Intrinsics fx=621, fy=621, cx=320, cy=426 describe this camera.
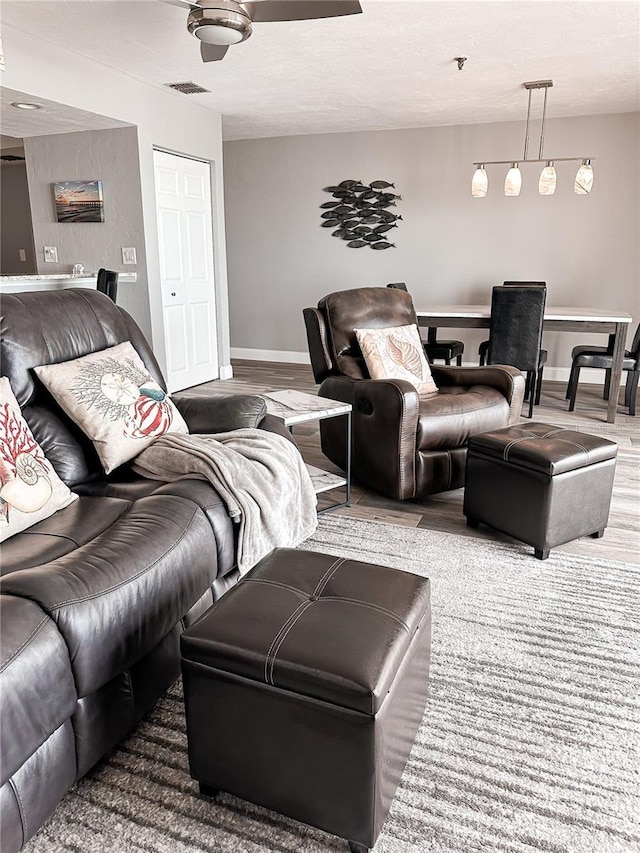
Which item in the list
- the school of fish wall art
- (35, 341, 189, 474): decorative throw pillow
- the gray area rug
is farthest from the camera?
the school of fish wall art

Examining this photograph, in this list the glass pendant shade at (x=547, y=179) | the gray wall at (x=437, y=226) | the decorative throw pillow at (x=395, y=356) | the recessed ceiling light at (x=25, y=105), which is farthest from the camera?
the gray wall at (x=437, y=226)

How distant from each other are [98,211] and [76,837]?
4.66 meters

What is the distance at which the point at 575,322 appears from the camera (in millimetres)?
4734

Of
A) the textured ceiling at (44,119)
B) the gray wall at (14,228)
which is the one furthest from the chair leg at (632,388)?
the gray wall at (14,228)

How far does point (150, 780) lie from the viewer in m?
1.46

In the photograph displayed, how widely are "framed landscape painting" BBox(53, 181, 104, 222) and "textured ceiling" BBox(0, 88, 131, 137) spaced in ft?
1.32

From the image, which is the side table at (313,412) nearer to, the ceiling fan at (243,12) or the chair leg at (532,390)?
the ceiling fan at (243,12)

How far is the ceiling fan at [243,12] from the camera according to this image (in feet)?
8.65

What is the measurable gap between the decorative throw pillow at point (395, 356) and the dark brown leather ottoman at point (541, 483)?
2.52 feet

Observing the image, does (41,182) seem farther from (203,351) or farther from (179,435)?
(179,435)

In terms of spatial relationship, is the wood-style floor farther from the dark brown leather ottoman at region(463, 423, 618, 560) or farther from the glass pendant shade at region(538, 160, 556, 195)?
the glass pendant shade at region(538, 160, 556, 195)

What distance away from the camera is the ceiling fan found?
2.64 m

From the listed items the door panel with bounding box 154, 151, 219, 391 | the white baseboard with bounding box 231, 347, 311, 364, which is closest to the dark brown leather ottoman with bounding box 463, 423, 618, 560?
the door panel with bounding box 154, 151, 219, 391

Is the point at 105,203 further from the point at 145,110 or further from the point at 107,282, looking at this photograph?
the point at 107,282
